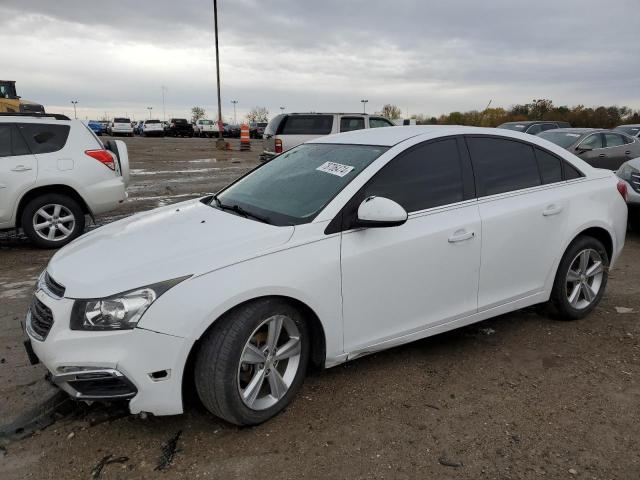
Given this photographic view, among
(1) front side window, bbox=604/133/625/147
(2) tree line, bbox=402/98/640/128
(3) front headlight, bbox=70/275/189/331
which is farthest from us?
(2) tree line, bbox=402/98/640/128

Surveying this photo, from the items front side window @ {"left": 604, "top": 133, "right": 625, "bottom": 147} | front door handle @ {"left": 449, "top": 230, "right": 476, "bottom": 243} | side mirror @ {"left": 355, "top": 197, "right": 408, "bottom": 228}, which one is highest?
front side window @ {"left": 604, "top": 133, "right": 625, "bottom": 147}

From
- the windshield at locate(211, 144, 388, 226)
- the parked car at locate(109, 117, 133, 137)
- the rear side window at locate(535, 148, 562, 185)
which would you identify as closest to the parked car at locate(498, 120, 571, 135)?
the rear side window at locate(535, 148, 562, 185)

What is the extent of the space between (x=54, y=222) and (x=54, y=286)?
448cm

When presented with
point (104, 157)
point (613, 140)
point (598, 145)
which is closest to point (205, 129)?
point (613, 140)

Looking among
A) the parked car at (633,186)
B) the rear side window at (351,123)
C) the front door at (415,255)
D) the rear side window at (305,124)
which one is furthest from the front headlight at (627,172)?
the rear side window at (305,124)

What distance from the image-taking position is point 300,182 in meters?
3.46

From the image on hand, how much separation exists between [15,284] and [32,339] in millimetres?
2951

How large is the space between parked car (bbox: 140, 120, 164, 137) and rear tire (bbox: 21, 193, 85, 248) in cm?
4240

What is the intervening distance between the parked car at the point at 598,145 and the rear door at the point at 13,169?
10862mm

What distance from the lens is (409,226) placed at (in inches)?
126

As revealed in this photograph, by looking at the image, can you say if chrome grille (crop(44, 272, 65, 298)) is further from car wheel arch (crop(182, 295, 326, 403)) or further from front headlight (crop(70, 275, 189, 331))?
car wheel arch (crop(182, 295, 326, 403))

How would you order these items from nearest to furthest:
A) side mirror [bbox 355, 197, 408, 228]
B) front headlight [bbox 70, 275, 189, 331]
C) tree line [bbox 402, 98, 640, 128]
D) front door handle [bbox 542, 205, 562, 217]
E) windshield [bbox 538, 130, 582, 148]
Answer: front headlight [bbox 70, 275, 189, 331] < side mirror [bbox 355, 197, 408, 228] < front door handle [bbox 542, 205, 562, 217] < windshield [bbox 538, 130, 582, 148] < tree line [bbox 402, 98, 640, 128]

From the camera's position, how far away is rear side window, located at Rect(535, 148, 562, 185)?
395 cm

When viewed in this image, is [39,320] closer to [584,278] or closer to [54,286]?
[54,286]
